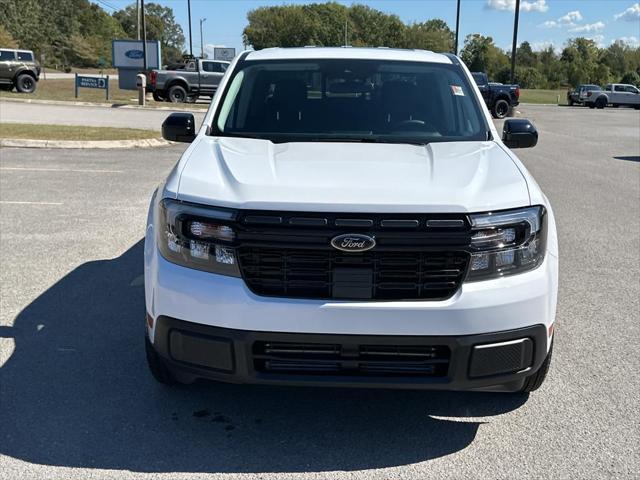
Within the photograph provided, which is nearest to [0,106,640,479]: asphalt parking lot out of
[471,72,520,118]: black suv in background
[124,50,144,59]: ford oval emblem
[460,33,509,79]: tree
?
[471,72,520,118]: black suv in background

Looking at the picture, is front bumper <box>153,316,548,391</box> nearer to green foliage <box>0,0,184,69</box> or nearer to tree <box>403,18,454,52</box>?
green foliage <box>0,0,184,69</box>

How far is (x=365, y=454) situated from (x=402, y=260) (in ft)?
3.08

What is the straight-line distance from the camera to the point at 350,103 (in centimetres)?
440

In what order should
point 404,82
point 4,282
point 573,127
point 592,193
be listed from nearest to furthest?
point 404,82 < point 4,282 < point 592,193 < point 573,127

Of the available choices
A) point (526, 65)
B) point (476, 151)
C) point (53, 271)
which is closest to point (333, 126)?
point (476, 151)

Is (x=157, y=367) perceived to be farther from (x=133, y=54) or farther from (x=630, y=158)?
(x=133, y=54)

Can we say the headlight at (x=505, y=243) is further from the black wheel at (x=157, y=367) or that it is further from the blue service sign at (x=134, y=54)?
the blue service sign at (x=134, y=54)

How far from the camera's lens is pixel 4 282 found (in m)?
5.35

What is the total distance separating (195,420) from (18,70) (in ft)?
101

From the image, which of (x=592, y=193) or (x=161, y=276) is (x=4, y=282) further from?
(x=592, y=193)

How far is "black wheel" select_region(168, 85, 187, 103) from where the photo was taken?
30.6 metres

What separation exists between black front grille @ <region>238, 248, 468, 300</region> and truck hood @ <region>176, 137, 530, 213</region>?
0.20 metres

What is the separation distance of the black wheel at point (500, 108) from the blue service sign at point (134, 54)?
63.3 feet

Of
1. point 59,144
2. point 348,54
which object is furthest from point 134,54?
point 348,54
